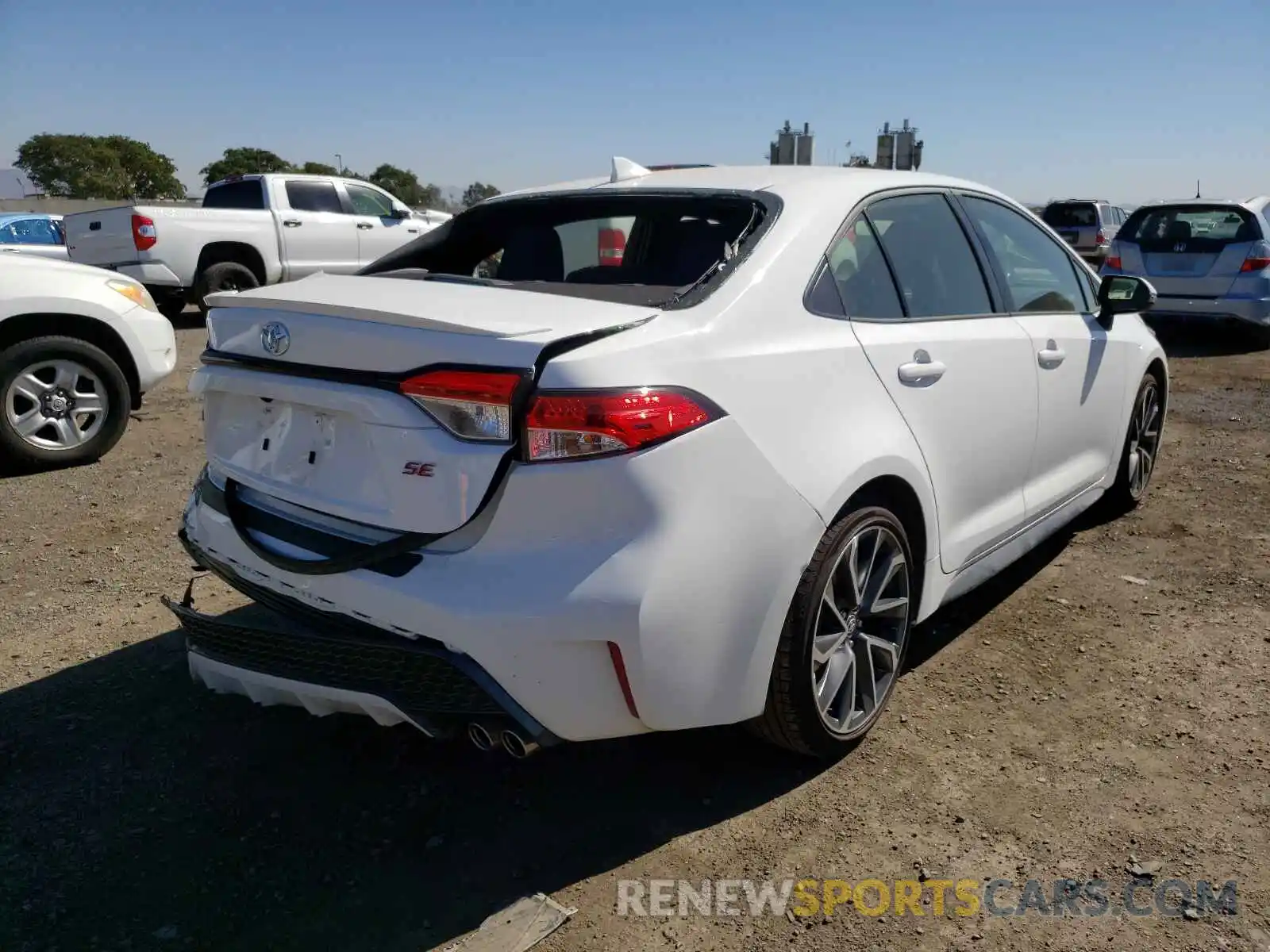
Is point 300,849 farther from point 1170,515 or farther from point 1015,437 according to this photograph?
point 1170,515

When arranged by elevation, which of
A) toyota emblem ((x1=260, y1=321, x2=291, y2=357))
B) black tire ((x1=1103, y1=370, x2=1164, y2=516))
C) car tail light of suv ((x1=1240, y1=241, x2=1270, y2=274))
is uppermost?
toyota emblem ((x1=260, y1=321, x2=291, y2=357))

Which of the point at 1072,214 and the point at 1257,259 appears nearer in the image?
the point at 1257,259

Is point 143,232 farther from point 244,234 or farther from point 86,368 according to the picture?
point 86,368

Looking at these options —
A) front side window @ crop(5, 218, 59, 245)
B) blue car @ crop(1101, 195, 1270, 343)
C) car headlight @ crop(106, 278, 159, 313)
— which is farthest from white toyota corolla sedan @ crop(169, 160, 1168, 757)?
front side window @ crop(5, 218, 59, 245)

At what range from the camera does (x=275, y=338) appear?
2607 millimetres

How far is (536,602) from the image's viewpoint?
219cm

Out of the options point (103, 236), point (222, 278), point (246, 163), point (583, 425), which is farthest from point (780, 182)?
point (246, 163)

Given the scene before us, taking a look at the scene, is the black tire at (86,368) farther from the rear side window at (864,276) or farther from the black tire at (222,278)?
the black tire at (222,278)

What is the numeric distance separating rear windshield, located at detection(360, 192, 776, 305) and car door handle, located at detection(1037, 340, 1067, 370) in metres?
1.41

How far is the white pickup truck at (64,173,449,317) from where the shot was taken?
1218 centimetres

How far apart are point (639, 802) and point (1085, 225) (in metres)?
20.4

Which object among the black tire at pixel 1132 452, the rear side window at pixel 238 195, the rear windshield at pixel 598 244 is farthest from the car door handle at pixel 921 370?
the rear side window at pixel 238 195

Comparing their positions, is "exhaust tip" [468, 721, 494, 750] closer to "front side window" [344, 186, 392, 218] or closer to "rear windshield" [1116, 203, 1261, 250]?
"rear windshield" [1116, 203, 1261, 250]

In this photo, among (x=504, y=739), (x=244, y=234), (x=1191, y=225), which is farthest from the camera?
(x=244, y=234)
